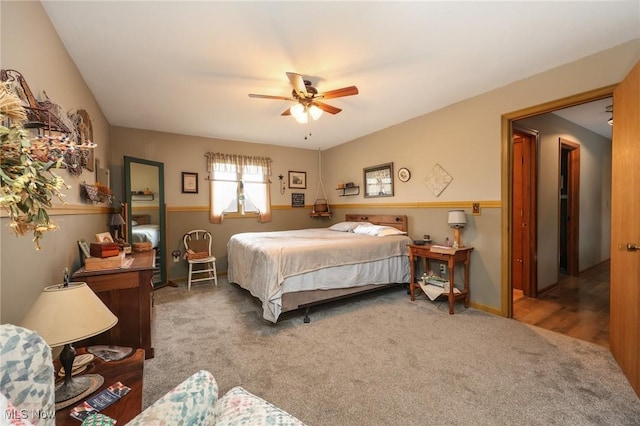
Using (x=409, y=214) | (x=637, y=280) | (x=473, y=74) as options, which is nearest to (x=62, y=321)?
(x=637, y=280)

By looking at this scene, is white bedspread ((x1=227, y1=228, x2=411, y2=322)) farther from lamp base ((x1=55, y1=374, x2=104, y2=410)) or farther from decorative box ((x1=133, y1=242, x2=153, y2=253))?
lamp base ((x1=55, y1=374, x2=104, y2=410))

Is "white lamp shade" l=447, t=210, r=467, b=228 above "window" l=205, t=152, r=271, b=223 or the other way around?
the other way around

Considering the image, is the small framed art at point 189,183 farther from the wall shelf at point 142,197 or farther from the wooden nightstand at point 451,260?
the wooden nightstand at point 451,260

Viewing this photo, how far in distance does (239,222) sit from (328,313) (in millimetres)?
2752

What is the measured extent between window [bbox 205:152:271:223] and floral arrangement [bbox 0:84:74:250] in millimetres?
4317

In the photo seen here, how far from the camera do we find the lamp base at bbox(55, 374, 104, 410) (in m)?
1.01

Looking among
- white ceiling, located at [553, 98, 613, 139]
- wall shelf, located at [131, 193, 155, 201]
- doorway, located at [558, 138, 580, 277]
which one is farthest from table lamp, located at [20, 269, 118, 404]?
doorway, located at [558, 138, 580, 277]

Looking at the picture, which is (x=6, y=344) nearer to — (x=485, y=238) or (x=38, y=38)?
(x=38, y=38)

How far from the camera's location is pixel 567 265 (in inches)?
181

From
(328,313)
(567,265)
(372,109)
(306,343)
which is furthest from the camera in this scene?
(567,265)

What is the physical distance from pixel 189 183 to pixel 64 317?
4.01m

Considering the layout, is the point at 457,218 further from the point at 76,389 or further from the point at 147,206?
the point at 147,206

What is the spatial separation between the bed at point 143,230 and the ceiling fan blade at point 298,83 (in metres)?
3.07

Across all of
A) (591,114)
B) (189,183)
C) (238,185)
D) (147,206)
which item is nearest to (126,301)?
(147,206)
